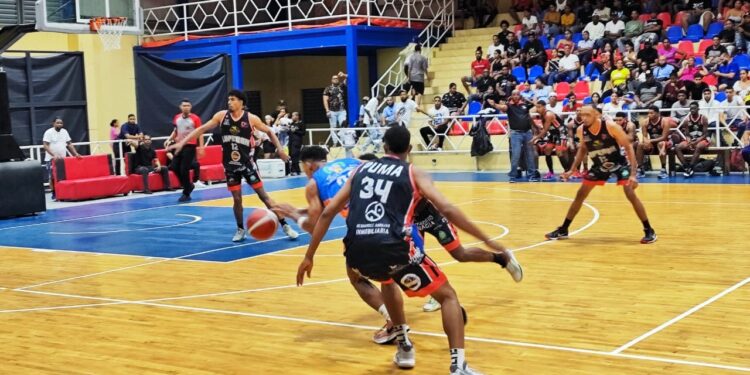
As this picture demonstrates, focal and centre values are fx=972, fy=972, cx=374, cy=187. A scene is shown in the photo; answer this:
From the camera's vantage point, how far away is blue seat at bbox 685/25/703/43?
2353 centimetres

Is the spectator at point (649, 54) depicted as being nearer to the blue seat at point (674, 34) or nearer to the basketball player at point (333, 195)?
the blue seat at point (674, 34)

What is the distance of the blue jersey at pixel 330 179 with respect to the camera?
729cm

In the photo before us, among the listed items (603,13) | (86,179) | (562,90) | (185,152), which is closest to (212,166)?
(185,152)

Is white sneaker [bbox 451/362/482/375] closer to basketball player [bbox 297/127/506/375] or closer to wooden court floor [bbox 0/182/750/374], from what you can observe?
basketball player [bbox 297/127/506/375]

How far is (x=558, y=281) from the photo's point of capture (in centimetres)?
917

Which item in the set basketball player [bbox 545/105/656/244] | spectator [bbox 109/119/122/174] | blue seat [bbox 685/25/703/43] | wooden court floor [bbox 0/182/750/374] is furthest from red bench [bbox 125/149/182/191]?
blue seat [bbox 685/25/703/43]

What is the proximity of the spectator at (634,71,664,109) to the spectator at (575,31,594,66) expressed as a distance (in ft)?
9.59

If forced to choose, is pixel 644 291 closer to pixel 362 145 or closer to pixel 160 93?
pixel 362 145

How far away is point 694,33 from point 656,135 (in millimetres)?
5225

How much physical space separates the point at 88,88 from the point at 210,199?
32.3 ft

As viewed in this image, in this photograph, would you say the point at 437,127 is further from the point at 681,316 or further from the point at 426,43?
the point at 681,316

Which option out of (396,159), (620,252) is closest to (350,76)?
(620,252)

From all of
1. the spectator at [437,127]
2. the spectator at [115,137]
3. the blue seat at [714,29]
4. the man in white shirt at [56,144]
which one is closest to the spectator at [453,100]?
the spectator at [437,127]

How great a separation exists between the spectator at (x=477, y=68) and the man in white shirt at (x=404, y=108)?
2.04m
